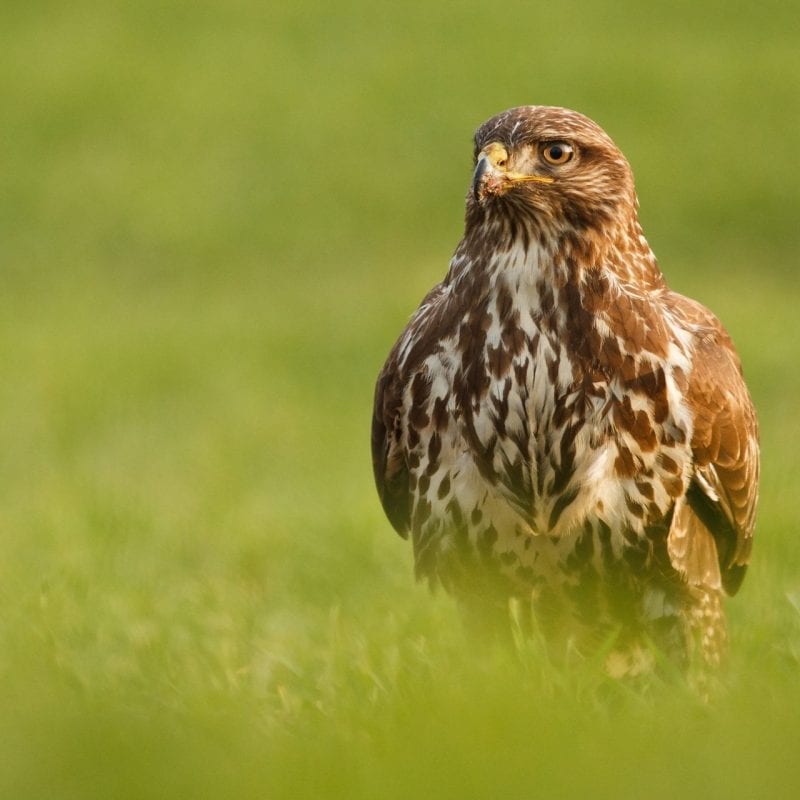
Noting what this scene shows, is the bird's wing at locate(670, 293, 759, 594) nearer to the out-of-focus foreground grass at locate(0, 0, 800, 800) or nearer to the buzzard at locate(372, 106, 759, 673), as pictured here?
the buzzard at locate(372, 106, 759, 673)

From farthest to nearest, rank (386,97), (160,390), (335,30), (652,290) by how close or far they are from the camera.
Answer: (335,30)
(386,97)
(160,390)
(652,290)

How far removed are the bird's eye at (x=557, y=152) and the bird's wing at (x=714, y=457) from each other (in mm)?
580

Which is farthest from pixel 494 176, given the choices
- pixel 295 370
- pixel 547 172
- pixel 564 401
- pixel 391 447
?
pixel 295 370

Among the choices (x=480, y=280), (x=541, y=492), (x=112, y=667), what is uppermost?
(x=480, y=280)

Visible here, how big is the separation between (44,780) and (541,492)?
2.35m

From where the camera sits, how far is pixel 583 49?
22406mm

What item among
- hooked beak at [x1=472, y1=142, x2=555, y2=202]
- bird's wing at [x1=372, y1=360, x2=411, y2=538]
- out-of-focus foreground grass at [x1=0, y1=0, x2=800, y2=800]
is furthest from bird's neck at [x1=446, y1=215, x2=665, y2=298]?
out-of-focus foreground grass at [x1=0, y1=0, x2=800, y2=800]

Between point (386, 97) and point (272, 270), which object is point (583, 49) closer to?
point (386, 97)

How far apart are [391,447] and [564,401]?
0.76 m

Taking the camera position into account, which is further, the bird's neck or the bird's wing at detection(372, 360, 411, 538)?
the bird's wing at detection(372, 360, 411, 538)

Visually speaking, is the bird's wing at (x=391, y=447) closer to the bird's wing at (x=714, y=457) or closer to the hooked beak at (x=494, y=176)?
the hooked beak at (x=494, y=176)

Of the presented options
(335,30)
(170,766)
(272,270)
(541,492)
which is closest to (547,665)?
(541,492)

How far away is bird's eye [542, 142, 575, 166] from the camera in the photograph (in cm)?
538

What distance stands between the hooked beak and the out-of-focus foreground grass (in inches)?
53.8
